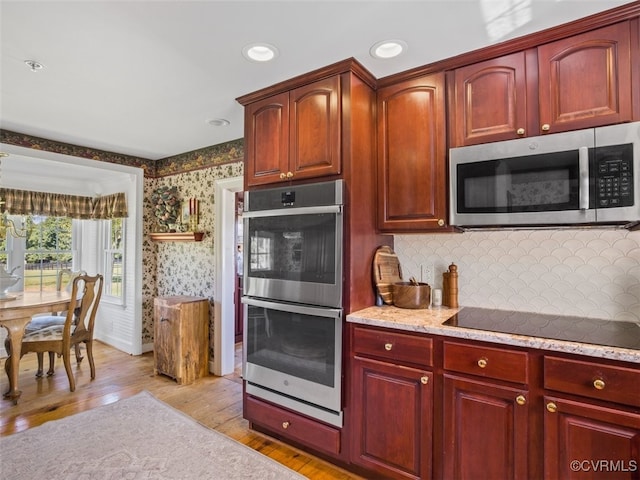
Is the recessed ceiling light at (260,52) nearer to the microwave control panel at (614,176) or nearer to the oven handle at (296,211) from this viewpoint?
the oven handle at (296,211)

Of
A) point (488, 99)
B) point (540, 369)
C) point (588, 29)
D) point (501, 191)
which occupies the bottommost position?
point (540, 369)

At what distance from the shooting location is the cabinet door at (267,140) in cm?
232

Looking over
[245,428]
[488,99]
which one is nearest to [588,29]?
[488,99]

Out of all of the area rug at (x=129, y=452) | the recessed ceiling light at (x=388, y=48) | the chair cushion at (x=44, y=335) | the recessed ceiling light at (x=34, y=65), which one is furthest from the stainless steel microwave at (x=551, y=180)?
the chair cushion at (x=44, y=335)

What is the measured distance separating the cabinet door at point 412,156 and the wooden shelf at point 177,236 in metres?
2.33

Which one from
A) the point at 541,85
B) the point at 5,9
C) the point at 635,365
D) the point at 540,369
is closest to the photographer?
the point at 635,365

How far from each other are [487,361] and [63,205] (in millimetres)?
5439

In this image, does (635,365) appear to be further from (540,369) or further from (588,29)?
(588,29)

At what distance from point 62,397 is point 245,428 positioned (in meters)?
1.82

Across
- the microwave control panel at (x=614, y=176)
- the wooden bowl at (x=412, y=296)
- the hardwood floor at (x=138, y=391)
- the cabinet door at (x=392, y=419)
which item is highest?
the microwave control panel at (x=614, y=176)

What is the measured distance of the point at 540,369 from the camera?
59.2 inches

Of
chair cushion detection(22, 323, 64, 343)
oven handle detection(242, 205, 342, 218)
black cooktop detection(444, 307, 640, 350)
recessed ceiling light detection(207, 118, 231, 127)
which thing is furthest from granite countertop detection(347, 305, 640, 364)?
chair cushion detection(22, 323, 64, 343)

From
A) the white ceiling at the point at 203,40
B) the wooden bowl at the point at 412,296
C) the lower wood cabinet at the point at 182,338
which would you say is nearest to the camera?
the white ceiling at the point at 203,40

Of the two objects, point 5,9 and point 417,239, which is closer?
point 5,9
